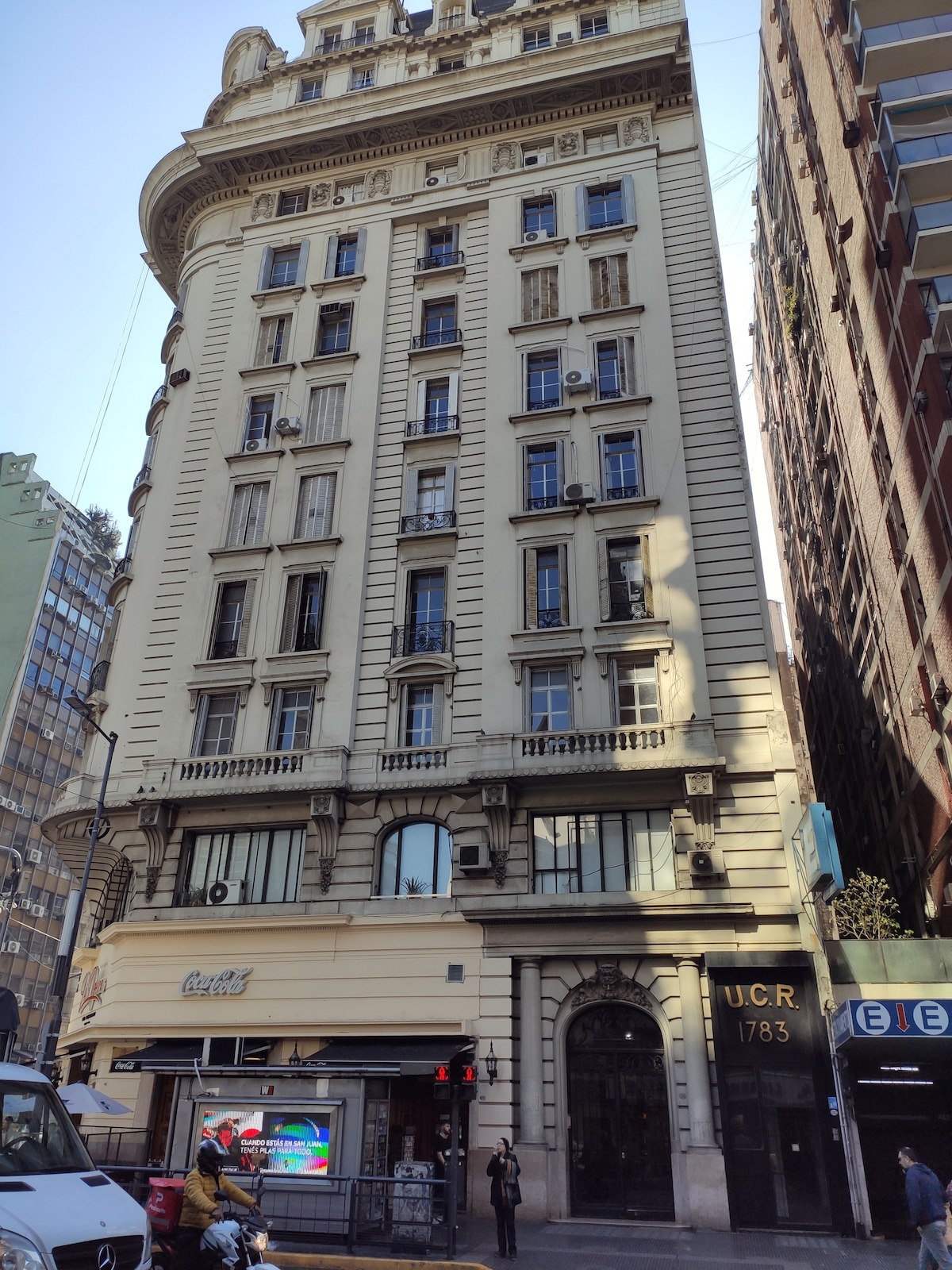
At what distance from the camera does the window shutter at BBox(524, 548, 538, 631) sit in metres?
25.9

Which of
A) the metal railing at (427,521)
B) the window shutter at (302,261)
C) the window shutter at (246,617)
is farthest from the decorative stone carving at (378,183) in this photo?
the window shutter at (246,617)

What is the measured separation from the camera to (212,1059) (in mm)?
22781

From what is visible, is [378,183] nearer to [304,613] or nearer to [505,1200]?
[304,613]

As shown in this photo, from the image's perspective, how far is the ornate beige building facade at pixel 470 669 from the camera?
20672 millimetres

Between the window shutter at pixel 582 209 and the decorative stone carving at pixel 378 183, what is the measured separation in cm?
762

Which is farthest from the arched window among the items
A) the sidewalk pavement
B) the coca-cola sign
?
the sidewalk pavement

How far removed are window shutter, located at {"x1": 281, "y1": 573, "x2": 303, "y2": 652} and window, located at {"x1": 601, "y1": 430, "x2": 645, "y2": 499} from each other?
9621 millimetres

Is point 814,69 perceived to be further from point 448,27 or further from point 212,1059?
point 212,1059

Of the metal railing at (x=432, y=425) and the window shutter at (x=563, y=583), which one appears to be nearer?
the window shutter at (x=563, y=583)

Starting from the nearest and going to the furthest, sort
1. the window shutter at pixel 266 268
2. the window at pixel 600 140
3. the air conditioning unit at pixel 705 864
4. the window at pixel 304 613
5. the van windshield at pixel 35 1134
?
1. the van windshield at pixel 35 1134
2. the air conditioning unit at pixel 705 864
3. the window at pixel 304 613
4. the window at pixel 600 140
5. the window shutter at pixel 266 268

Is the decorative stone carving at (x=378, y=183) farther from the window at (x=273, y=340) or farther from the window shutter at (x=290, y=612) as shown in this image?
the window shutter at (x=290, y=612)

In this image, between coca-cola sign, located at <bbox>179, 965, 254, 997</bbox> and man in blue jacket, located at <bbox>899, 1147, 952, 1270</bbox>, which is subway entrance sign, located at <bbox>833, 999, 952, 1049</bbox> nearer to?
man in blue jacket, located at <bbox>899, 1147, 952, 1270</bbox>

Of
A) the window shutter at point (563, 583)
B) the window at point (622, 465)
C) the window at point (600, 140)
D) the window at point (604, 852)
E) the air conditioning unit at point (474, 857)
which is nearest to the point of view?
the window at point (604, 852)

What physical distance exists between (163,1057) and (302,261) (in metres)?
26.9
